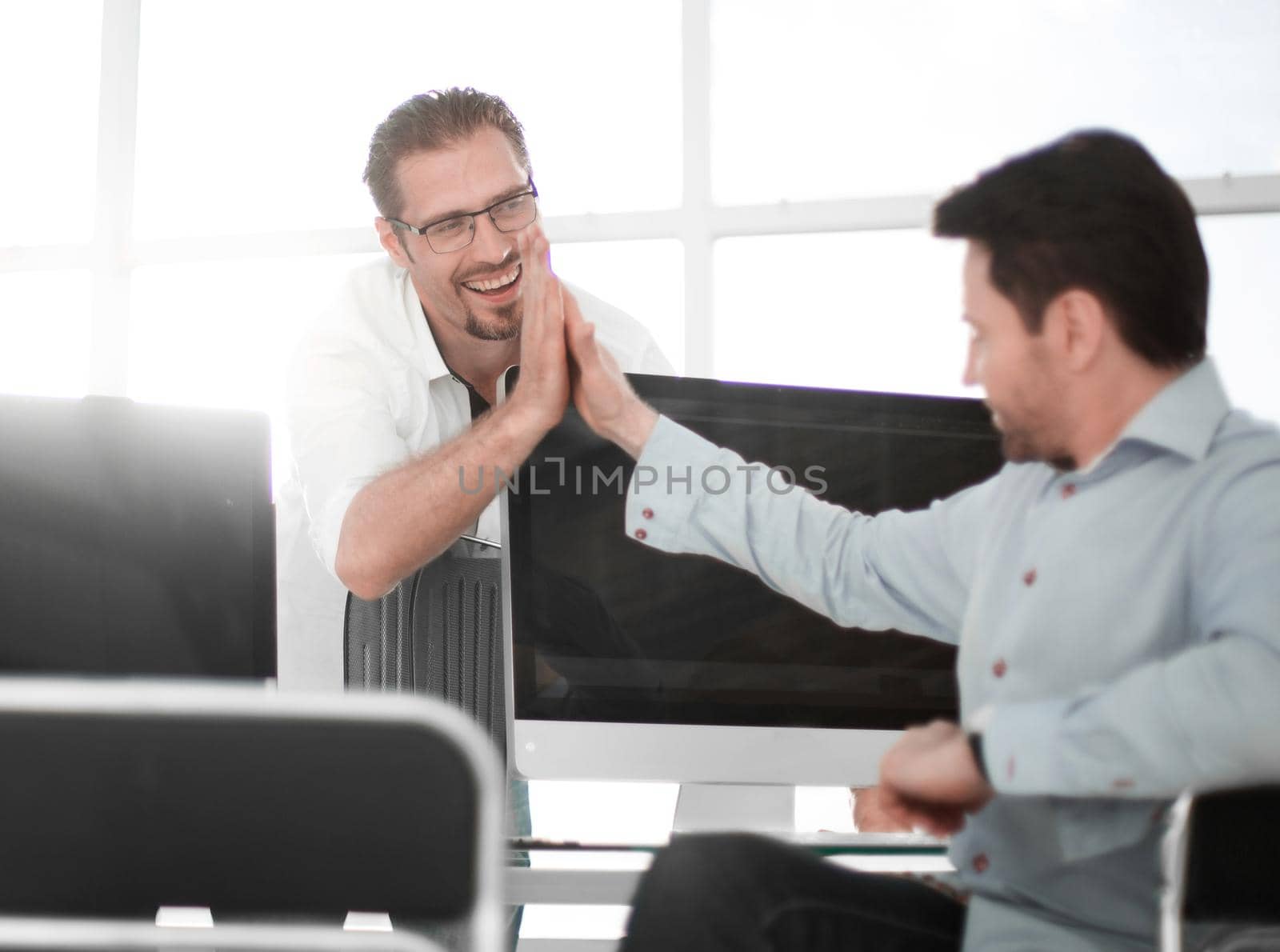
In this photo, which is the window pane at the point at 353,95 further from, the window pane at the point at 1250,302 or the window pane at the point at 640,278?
the window pane at the point at 1250,302

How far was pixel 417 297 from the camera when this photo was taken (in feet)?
6.24

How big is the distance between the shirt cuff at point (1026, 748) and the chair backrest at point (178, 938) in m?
0.38

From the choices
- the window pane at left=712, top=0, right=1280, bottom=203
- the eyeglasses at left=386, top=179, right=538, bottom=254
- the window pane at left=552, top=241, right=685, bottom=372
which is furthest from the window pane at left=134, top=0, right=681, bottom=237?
the eyeglasses at left=386, top=179, right=538, bottom=254

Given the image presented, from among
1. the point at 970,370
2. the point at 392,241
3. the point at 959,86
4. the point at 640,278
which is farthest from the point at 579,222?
the point at 970,370

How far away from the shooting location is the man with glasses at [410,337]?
170 centimetres

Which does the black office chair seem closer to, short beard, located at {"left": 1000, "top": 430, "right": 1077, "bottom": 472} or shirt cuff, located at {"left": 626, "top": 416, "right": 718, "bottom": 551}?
short beard, located at {"left": 1000, "top": 430, "right": 1077, "bottom": 472}

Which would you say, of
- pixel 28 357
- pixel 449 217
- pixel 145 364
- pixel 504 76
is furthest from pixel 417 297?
pixel 28 357

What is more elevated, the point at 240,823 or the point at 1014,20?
the point at 1014,20

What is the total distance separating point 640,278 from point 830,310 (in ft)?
1.71

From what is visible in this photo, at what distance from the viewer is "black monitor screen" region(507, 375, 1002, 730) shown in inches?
51.1

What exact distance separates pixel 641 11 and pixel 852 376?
47.1 inches

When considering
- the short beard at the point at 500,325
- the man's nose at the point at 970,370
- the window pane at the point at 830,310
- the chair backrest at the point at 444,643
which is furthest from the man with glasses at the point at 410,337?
the window pane at the point at 830,310

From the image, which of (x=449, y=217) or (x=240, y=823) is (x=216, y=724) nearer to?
(x=240, y=823)

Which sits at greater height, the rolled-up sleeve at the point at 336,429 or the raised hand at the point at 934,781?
the rolled-up sleeve at the point at 336,429
